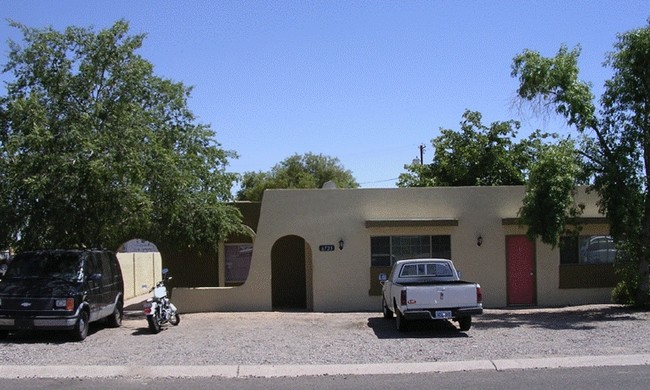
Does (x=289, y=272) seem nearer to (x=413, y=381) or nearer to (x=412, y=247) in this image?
(x=412, y=247)

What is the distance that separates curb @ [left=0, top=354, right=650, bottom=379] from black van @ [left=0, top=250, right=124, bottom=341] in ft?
9.71

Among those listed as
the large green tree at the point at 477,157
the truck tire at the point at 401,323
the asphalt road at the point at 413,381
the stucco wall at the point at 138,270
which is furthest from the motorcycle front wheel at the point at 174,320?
the large green tree at the point at 477,157

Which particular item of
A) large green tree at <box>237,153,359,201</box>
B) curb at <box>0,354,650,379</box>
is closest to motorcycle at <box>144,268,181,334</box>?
curb at <box>0,354,650,379</box>

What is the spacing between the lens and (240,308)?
67.5 feet

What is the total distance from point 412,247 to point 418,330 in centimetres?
561

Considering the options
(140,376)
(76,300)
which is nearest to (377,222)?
(76,300)

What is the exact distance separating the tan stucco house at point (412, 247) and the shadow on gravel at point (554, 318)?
A: 60.3 inches

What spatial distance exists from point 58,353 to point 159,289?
11.7 ft

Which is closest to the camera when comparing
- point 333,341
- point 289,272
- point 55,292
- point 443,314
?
point 333,341

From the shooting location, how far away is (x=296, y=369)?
11.0 metres

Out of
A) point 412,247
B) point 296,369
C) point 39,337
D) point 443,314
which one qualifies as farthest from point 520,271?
point 39,337

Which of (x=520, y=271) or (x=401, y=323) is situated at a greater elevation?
(x=520, y=271)

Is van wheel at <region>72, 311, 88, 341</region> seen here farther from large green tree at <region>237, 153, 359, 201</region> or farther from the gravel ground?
large green tree at <region>237, 153, 359, 201</region>

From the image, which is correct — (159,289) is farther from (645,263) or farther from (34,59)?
(645,263)
